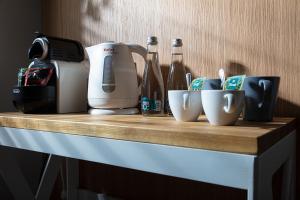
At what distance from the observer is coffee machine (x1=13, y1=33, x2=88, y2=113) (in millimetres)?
969

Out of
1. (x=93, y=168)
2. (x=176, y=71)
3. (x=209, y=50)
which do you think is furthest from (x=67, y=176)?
(x=209, y=50)

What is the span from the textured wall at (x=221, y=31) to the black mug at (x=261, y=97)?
175 millimetres

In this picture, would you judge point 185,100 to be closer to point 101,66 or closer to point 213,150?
point 213,150

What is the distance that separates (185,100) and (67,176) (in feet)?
2.88

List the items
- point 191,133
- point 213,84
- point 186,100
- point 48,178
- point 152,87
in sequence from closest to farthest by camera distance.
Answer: point 191,133 → point 186,100 → point 213,84 → point 152,87 → point 48,178

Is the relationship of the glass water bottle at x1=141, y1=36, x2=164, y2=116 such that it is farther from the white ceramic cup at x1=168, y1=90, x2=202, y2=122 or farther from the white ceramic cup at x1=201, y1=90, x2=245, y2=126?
the white ceramic cup at x1=201, y1=90, x2=245, y2=126

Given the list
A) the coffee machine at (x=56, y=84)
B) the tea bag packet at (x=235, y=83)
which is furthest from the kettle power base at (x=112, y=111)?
the tea bag packet at (x=235, y=83)

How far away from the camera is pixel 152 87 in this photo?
94 cm

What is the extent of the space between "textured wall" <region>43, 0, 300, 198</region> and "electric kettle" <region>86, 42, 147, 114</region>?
0.19 meters

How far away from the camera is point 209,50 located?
1.00m

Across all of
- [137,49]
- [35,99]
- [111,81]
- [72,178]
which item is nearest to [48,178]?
[72,178]

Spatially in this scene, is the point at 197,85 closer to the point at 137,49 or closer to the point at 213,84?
the point at 213,84

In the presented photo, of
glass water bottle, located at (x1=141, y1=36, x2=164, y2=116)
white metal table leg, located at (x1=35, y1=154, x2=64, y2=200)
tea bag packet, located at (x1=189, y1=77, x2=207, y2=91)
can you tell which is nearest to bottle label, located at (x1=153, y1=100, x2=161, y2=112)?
glass water bottle, located at (x1=141, y1=36, x2=164, y2=116)

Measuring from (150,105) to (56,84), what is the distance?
35 centimetres
